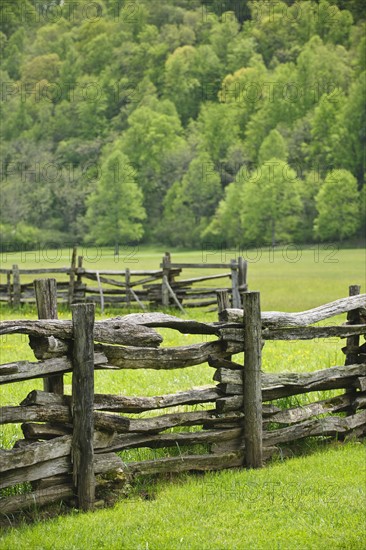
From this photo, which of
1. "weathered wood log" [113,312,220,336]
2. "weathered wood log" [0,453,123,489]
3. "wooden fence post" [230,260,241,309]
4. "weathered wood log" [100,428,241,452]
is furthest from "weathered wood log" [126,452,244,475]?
"wooden fence post" [230,260,241,309]

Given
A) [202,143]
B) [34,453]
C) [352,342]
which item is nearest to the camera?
[34,453]

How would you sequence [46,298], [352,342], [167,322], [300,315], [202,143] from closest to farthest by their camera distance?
[46,298] → [167,322] → [300,315] → [352,342] → [202,143]

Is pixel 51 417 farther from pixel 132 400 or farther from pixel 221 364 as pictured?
pixel 221 364

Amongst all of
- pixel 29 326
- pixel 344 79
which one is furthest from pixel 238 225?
pixel 29 326

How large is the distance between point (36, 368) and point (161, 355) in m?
1.36

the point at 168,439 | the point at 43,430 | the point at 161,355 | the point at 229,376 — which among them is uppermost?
the point at 161,355

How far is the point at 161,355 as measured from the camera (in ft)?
24.0

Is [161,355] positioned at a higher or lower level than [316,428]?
higher

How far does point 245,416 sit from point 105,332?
1897 mm

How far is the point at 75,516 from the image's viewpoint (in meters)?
6.52

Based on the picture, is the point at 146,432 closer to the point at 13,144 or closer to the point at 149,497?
the point at 149,497

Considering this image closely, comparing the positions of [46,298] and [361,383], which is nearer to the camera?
[46,298]

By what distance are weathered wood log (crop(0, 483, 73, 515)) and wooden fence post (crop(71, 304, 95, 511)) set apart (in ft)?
0.35

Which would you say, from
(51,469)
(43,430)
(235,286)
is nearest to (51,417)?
(43,430)
